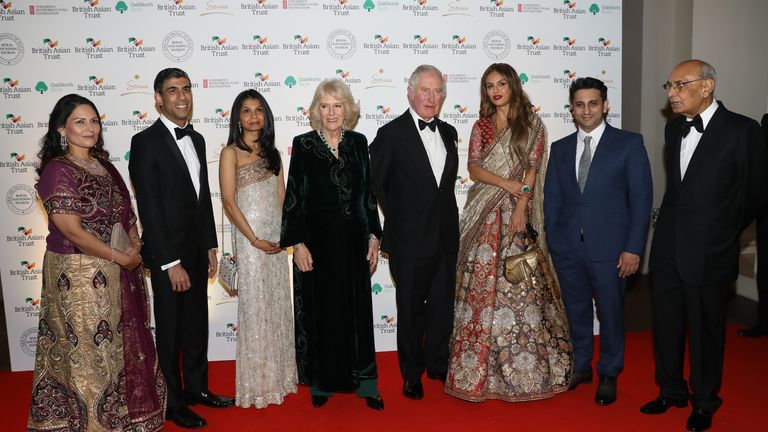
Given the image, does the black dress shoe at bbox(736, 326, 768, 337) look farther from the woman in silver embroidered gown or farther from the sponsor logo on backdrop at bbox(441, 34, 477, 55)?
the woman in silver embroidered gown

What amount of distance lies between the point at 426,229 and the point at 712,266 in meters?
1.62

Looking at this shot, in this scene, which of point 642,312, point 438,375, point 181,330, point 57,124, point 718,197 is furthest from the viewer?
point 642,312

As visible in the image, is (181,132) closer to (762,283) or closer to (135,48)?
(135,48)

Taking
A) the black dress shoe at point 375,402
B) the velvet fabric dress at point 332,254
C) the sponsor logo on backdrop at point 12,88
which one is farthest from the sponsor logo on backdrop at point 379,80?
the sponsor logo on backdrop at point 12,88

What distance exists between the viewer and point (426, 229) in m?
3.85

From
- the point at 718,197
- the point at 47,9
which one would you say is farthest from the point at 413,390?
the point at 47,9

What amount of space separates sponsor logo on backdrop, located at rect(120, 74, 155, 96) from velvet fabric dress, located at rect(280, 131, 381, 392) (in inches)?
68.1

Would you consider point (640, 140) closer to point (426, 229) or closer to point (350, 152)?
point (426, 229)

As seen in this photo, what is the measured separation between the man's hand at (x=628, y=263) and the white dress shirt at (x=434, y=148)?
122 cm

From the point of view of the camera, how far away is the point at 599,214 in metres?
3.79

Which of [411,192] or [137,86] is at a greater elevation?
[137,86]

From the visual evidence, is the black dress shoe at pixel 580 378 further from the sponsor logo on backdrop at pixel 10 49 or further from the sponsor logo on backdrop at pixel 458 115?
the sponsor logo on backdrop at pixel 10 49

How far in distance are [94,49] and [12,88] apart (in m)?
0.67

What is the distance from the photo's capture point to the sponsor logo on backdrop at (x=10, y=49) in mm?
4590
